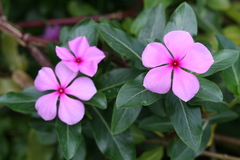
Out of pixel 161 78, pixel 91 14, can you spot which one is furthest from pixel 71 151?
pixel 91 14

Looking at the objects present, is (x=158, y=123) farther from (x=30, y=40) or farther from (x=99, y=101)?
(x=30, y=40)

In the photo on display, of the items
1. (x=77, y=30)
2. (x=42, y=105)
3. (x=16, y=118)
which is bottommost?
(x=16, y=118)

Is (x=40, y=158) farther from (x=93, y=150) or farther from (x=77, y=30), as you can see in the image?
(x=77, y=30)

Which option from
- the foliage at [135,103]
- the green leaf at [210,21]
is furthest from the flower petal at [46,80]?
the green leaf at [210,21]

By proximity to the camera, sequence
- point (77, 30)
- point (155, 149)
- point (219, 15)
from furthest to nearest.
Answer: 1. point (219, 15)
2. point (155, 149)
3. point (77, 30)

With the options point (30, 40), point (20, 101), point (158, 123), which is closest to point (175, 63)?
point (158, 123)

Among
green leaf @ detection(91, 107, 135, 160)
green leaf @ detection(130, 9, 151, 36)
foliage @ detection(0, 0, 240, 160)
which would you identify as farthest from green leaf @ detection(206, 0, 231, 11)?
green leaf @ detection(91, 107, 135, 160)
